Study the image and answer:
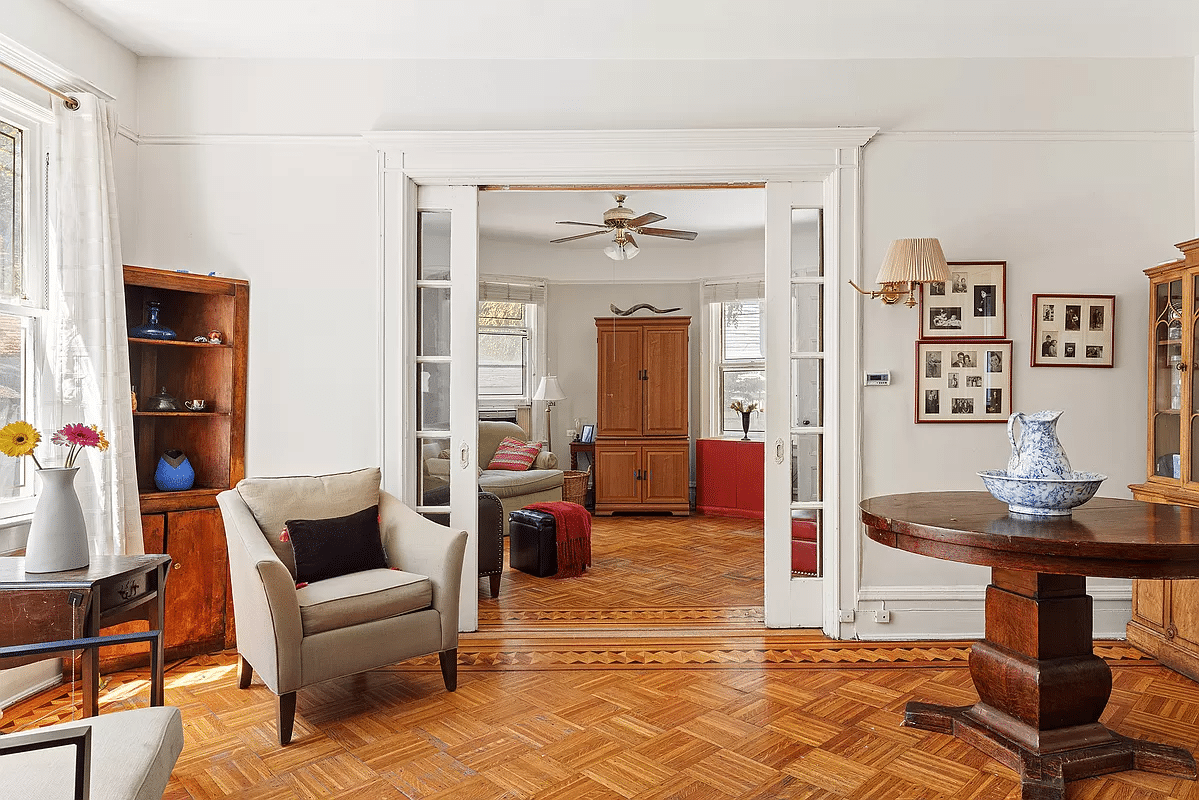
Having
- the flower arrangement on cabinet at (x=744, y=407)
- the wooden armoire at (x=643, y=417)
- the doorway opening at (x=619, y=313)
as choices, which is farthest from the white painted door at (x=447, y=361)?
the flower arrangement on cabinet at (x=744, y=407)

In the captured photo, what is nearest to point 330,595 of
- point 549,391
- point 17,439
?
point 17,439

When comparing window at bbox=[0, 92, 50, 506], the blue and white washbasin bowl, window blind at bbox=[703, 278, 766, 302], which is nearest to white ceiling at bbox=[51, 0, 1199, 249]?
window at bbox=[0, 92, 50, 506]

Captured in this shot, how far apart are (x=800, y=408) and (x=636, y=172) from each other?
57.0 inches

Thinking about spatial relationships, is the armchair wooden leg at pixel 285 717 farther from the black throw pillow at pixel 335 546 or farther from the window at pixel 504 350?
the window at pixel 504 350

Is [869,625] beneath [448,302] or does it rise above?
beneath

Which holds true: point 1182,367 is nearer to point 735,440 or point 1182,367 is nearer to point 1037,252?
point 1037,252

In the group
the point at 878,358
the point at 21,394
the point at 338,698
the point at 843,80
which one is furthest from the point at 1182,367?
the point at 21,394

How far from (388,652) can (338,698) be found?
1.13ft

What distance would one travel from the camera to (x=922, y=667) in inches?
137

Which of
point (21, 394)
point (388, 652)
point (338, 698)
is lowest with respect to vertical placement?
point (338, 698)

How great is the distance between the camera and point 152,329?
3578mm

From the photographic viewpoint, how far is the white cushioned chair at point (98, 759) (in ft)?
4.72

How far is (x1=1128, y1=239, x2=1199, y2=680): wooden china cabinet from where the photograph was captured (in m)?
3.38

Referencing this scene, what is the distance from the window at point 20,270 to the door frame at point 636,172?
140cm
